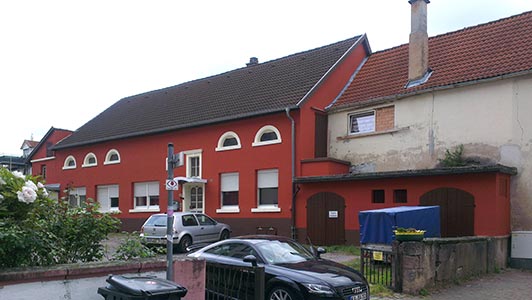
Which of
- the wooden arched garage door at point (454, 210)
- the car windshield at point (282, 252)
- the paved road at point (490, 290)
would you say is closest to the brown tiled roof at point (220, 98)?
the wooden arched garage door at point (454, 210)

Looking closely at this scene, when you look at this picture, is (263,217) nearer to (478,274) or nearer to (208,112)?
(208,112)

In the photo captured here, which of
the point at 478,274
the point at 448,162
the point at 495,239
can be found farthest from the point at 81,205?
the point at 448,162

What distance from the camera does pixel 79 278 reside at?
231 inches

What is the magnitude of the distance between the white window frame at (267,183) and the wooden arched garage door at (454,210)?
703 centimetres

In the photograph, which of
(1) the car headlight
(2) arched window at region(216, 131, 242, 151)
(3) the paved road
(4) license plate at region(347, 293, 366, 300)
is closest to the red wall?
(3) the paved road

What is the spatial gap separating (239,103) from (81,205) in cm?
1728

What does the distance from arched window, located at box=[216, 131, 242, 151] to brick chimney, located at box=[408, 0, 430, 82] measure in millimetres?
8284

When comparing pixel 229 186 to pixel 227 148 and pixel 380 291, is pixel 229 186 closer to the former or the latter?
pixel 227 148

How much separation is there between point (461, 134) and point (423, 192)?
113 inches

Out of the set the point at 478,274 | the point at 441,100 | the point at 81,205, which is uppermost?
the point at 441,100

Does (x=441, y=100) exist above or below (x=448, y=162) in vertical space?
above

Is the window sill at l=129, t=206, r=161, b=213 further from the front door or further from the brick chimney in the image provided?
the brick chimney

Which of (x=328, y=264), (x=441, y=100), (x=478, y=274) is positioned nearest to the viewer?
(x=328, y=264)

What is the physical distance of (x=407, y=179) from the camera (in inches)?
684
